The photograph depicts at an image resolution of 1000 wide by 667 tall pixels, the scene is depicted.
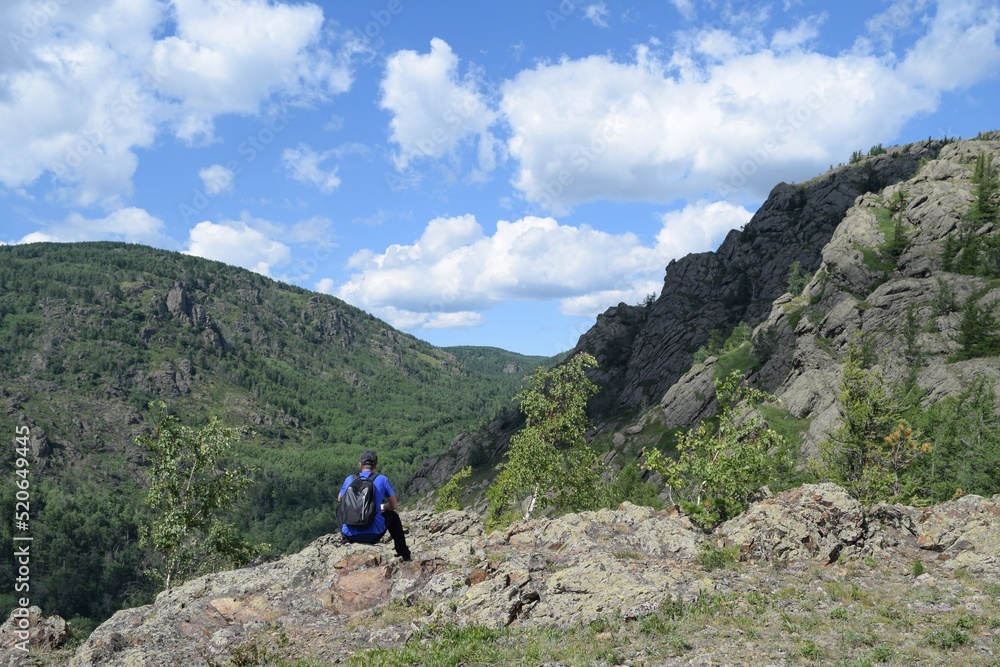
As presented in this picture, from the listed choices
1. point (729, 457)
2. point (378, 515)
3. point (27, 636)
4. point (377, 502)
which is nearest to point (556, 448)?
point (729, 457)

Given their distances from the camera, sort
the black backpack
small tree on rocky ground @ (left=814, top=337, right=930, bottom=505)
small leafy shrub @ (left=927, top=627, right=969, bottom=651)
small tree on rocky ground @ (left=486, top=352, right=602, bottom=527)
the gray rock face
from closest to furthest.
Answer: small leafy shrub @ (left=927, top=627, right=969, bottom=651) → the gray rock face → the black backpack → small tree on rocky ground @ (left=486, top=352, right=602, bottom=527) → small tree on rocky ground @ (left=814, top=337, right=930, bottom=505)

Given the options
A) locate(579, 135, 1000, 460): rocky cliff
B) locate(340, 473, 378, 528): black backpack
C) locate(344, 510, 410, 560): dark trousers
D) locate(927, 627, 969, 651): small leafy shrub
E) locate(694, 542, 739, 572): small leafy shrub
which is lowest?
locate(927, 627, 969, 651): small leafy shrub

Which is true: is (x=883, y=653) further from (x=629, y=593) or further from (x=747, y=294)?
(x=747, y=294)

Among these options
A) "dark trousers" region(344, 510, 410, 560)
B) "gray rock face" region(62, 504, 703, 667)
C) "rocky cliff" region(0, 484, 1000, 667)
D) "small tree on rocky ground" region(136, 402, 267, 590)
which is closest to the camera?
"rocky cliff" region(0, 484, 1000, 667)

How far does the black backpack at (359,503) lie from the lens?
1534 centimetres

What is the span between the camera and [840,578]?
14.3 metres

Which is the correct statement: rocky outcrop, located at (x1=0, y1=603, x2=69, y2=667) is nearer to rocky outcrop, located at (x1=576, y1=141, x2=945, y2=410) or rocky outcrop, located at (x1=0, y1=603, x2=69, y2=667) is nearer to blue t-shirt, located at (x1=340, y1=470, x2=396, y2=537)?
blue t-shirt, located at (x1=340, y1=470, x2=396, y2=537)

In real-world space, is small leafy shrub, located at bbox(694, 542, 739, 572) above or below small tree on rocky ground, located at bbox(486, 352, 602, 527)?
below

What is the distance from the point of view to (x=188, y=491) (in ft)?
99.0

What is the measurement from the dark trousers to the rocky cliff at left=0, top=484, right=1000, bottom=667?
18.6 inches

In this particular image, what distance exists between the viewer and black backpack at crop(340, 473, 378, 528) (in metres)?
15.3

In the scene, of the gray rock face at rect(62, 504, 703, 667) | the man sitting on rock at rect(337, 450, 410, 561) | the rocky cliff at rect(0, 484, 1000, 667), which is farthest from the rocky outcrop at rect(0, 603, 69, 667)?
the man sitting on rock at rect(337, 450, 410, 561)

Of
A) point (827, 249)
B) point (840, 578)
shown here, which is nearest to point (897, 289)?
point (827, 249)

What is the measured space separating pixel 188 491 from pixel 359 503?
20442mm
